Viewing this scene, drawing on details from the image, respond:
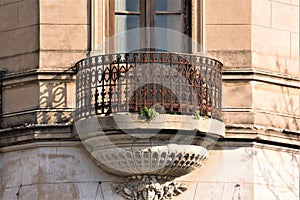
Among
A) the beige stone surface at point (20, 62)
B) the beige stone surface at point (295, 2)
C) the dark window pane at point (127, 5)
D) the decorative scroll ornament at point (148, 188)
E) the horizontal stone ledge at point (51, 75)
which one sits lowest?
the decorative scroll ornament at point (148, 188)

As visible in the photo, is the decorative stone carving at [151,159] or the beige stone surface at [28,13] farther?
the beige stone surface at [28,13]

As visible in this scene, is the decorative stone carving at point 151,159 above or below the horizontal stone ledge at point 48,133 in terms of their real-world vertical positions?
below

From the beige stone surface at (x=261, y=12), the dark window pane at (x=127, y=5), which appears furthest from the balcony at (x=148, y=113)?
the beige stone surface at (x=261, y=12)

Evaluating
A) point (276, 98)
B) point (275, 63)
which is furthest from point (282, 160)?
point (275, 63)

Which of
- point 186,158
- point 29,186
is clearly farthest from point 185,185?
point 29,186

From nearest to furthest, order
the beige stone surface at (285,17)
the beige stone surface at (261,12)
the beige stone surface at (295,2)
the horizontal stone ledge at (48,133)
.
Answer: the horizontal stone ledge at (48,133)
the beige stone surface at (261,12)
the beige stone surface at (285,17)
the beige stone surface at (295,2)

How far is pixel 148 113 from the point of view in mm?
30297

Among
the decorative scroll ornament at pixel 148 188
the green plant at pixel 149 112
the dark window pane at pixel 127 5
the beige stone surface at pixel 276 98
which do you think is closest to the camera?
the green plant at pixel 149 112

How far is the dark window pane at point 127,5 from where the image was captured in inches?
1259

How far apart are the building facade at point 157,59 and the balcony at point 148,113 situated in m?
0.11

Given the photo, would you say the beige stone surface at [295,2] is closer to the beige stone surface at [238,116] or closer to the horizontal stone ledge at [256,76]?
the horizontal stone ledge at [256,76]

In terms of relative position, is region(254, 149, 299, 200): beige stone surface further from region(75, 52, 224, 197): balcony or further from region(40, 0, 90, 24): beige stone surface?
region(40, 0, 90, 24): beige stone surface

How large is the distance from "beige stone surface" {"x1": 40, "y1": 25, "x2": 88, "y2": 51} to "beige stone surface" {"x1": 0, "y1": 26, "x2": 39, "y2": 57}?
0.16 m

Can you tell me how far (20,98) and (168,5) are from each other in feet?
9.87
